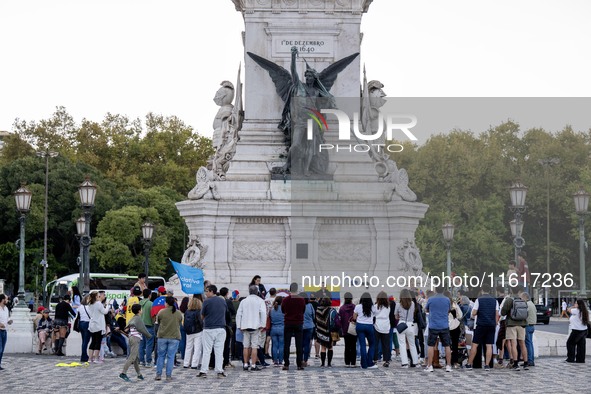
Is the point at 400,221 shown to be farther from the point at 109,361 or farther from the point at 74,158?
the point at 74,158

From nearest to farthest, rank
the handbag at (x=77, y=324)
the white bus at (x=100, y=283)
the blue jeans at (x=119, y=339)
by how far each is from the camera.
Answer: the handbag at (x=77, y=324) < the blue jeans at (x=119, y=339) < the white bus at (x=100, y=283)

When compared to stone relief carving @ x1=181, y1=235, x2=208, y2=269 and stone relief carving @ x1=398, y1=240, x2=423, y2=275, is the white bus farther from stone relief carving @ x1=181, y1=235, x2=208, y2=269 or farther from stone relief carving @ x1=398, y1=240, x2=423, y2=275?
stone relief carving @ x1=398, y1=240, x2=423, y2=275

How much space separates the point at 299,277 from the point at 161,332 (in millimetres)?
14460

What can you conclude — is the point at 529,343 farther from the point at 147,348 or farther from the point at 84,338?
the point at 84,338

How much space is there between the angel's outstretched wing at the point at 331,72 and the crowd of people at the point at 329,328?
1299 cm

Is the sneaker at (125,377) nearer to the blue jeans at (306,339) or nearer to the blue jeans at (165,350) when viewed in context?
the blue jeans at (165,350)

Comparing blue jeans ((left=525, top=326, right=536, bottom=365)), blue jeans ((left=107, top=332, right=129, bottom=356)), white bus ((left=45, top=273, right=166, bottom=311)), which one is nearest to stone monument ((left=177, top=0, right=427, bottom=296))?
blue jeans ((left=107, top=332, right=129, bottom=356))

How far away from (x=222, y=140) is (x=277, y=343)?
1511cm

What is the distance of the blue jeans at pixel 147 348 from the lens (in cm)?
2598

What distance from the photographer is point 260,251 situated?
38.3m

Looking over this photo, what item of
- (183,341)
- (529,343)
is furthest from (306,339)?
(529,343)

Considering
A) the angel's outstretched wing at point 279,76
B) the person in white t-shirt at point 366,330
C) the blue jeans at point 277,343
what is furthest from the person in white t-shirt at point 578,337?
the angel's outstretched wing at point 279,76

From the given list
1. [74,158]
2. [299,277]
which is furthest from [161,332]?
[74,158]

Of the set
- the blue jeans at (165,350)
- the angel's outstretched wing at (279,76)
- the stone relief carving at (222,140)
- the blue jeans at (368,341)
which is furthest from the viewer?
the angel's outstretched wing at (279,76)
